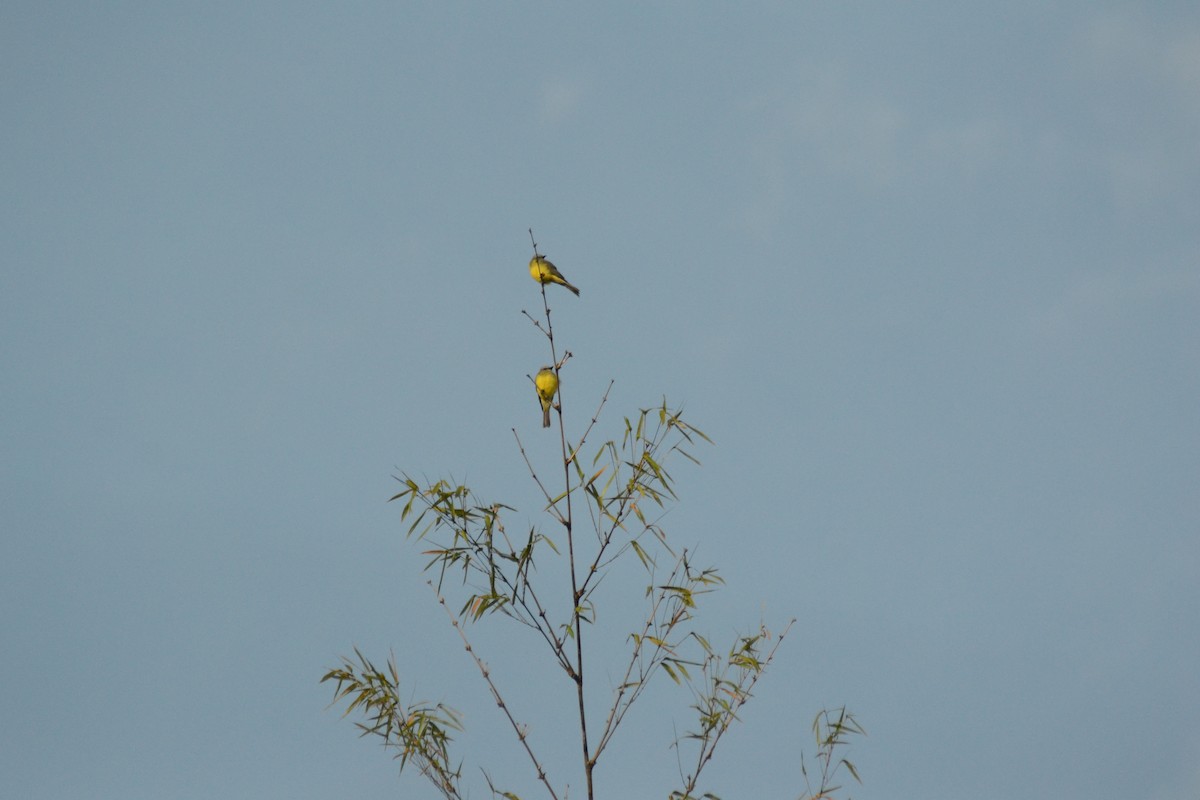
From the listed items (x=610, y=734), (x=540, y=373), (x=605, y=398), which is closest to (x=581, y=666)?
(x=610, y=734)

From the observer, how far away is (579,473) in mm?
6117

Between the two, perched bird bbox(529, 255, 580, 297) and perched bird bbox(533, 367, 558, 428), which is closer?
→ perched bird bbox(533, 367, 558, 428)

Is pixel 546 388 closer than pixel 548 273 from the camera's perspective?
Yes

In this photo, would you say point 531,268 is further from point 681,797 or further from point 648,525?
point 681,797

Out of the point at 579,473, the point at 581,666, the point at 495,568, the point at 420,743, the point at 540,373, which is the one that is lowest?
the point at 420,743

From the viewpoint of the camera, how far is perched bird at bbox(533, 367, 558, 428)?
6609mm

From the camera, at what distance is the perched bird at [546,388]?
21.7 ft

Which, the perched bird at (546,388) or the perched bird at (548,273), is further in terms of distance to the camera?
the perched bird at (548,273)

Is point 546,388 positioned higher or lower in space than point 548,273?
lower

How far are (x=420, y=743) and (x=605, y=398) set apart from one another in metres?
2.06

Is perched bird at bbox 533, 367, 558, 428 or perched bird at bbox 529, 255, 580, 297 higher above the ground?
perched bird at bbox 529, 255, 580, 297

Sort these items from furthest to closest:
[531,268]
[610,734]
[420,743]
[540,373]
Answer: [531,268] < [540,373] < [420,743] < [610,734]

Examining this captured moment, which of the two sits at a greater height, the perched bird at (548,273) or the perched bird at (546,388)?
the perched bird at (548,273)

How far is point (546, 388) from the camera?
6.64 metres
